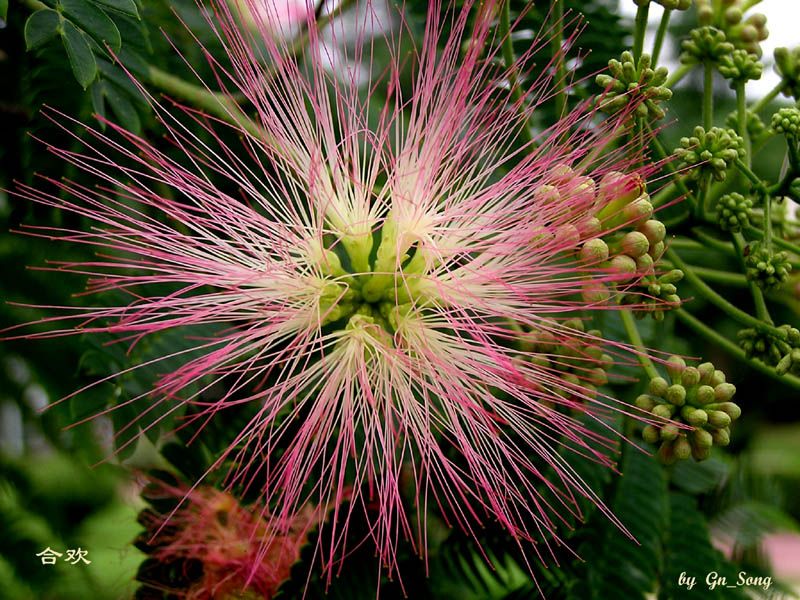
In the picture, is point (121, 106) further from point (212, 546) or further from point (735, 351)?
point (735, 351)

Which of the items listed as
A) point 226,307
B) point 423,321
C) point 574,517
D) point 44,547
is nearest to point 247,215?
point 226,307

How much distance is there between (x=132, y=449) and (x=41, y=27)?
0.85m

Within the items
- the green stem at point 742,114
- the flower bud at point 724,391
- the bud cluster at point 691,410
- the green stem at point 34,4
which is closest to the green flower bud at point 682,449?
the bud cluster at point 691,410

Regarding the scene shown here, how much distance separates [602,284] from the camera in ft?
4.15

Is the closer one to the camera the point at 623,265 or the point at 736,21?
the point at 623,265

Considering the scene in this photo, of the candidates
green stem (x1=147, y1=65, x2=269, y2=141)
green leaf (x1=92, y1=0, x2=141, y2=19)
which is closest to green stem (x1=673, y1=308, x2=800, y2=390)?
green stem (x1=147, y1=65, x2=269, y2=141)

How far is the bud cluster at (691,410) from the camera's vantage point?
4.00 ft

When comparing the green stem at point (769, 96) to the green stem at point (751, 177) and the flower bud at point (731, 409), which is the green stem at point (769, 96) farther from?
the flower bud at point (731, 409)

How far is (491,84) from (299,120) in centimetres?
42

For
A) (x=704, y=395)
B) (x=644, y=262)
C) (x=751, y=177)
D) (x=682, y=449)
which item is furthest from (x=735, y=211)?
(x=682, y=449)

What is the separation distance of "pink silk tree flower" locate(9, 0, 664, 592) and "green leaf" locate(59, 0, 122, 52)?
7.4 inches

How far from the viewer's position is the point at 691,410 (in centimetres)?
123

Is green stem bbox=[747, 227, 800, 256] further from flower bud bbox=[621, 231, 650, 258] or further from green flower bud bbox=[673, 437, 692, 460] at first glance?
green flower bud bbox=[673, 437, 692, 460]

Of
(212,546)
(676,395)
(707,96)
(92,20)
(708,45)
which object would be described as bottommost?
(212,546)
